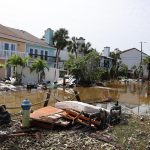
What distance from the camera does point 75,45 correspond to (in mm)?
68812

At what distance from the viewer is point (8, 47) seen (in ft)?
124

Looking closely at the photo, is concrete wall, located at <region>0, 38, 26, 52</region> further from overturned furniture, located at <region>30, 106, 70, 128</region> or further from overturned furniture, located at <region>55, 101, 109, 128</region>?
overturned furniture, located at <region>30, 106, 70, 128</region>

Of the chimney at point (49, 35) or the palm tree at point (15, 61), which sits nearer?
the palm tree at point (15, 61)

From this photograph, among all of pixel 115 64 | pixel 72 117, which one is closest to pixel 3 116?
pixel 72 117

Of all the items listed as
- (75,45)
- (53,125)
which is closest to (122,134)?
(53,125)

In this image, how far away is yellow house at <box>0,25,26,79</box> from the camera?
1383 inches

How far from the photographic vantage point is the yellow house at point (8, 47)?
35.1 meters

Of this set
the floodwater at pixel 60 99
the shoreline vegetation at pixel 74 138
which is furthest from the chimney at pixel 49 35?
the shoreline vegetation at pixel 74 138

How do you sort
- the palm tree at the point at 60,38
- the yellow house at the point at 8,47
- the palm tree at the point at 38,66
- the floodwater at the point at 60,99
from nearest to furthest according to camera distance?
the floodwater at the point at 60,99
the palm tree at the point at 38,66
the yellow house at the point at 8,47
the palm tree at the point at 60,38

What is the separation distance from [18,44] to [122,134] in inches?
1156

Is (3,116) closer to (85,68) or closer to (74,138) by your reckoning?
(74,138)

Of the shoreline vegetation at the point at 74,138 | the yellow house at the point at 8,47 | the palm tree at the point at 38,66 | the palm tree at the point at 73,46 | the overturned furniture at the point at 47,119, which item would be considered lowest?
the shoreline vegetation at the point at 74,138

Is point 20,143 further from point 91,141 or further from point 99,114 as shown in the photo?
point 99,114

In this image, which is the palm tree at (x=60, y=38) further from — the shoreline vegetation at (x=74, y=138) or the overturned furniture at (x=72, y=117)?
the shoreline vegetation at (x=74, y=138)
